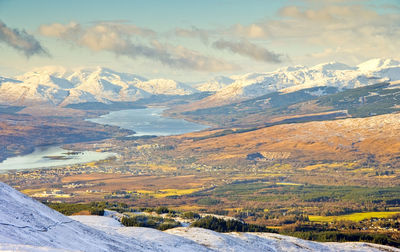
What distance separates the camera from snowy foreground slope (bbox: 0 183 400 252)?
162 ft

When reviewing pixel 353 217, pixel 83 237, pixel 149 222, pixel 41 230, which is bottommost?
pixel 353 217

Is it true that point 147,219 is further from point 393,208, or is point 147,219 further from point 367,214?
point 393,208

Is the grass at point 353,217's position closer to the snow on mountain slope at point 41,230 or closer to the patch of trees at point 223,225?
the patch of trees at point 223,225

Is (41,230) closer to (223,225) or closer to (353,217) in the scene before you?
(223,225)

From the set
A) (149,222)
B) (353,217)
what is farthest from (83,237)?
(353,217)

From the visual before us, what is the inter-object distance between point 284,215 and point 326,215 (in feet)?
44.7

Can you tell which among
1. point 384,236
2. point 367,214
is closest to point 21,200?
point 384,236

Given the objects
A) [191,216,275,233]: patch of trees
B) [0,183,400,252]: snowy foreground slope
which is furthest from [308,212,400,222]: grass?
[0,183,400,252]: snowy foreground slope

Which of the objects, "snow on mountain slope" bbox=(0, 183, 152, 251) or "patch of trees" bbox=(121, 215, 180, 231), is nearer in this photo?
"snow on mountain slope" bbox=(0, 183, 152, 251)

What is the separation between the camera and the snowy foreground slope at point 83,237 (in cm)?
4925

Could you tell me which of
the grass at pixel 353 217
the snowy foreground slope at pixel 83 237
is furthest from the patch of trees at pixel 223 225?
the grass at pixel 353 217

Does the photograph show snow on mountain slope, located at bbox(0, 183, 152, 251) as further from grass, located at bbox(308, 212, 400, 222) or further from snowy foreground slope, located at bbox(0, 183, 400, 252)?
grass, located at bbox(308, 212, 400, 222)

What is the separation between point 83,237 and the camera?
58375 mm

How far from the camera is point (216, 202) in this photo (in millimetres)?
198000
